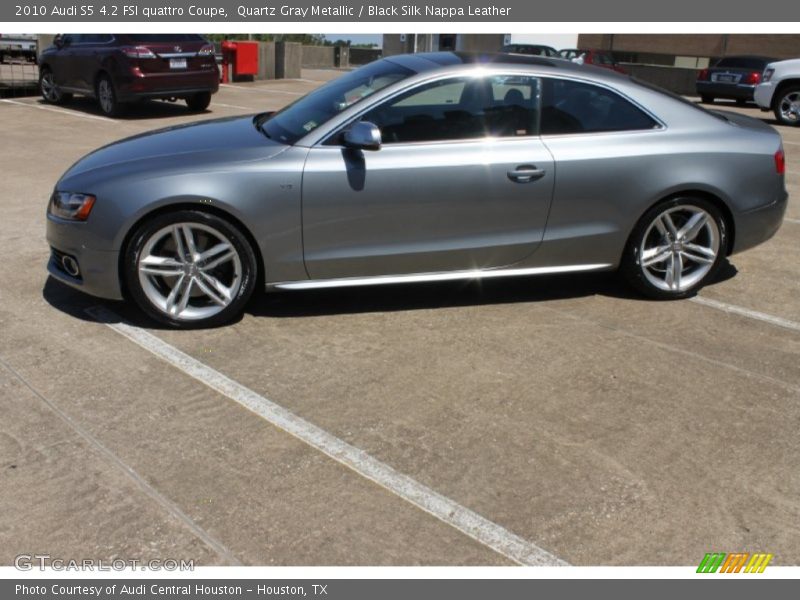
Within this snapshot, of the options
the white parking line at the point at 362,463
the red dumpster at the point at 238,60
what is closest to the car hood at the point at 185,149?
the white parking line at the point at 362,463

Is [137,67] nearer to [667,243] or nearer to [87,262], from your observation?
[87,262]

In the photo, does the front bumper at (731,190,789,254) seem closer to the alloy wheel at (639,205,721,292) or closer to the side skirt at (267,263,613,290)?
the alloy wheel at (639,205,721,292)

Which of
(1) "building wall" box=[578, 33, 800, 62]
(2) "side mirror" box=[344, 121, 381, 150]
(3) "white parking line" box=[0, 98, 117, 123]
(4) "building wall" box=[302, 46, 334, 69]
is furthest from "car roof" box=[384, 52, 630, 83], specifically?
(1) "building wall" box=[578, 33, 800, 62]

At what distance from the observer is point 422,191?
4867 mm

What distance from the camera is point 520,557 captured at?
9.84 ft

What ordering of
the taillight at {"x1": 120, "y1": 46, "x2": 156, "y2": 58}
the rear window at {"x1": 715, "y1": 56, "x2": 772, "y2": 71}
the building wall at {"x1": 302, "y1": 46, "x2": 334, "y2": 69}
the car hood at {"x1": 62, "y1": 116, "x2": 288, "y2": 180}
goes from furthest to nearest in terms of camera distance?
1. the building wall at {"x1": 302, "y1": 46, "x2": 334, "y2": 69}
2. the rear window at {"x1": 715, "y1": 56, "x2": 772, "y2": 71}
3. the taillight at {"x1": 120, "y1": 46, "x2": 156, "y2": 58}
4. the car hood at {"x1": 62, "y1": 116, "x2": 288, "y2": 180}

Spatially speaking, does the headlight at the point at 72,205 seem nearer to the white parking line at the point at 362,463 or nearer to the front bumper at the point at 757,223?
the white parking line at the point at 362,463

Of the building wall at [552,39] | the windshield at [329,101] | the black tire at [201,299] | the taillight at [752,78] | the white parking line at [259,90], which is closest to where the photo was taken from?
the black tire at [201,299]

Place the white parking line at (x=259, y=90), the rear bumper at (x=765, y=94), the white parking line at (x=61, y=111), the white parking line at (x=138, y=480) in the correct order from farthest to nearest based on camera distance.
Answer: the white parking line at (x=259, y=90), the rear bumper at (x=765, y=94), the white parking line at (x=61, y=111), the white parking line at (x=138, y=480)

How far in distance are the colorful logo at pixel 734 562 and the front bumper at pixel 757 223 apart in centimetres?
300

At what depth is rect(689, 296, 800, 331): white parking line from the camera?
521 cm

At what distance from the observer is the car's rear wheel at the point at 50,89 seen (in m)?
15.9

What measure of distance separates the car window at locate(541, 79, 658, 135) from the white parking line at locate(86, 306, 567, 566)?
2478 mm

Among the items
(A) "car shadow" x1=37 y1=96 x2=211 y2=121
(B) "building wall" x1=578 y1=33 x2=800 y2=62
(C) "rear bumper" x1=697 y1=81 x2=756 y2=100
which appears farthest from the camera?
(B) "building wall" x1=578 y1=33 x2=800 y2=62
